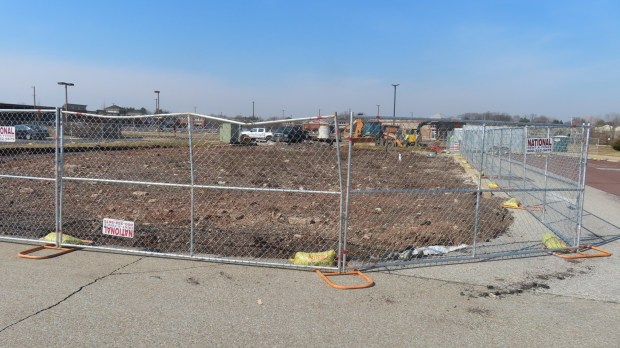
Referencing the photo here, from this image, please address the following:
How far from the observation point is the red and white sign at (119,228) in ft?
21.5

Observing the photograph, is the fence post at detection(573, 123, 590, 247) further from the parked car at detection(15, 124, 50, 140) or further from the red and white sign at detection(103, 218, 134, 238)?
the parked car at detection(15, 124, 50, 140)

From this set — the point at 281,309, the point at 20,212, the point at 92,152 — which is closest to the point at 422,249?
the point at 281,309

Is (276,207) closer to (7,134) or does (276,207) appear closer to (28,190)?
(7,134)

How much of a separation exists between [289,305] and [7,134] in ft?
17.4

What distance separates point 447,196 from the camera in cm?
1348

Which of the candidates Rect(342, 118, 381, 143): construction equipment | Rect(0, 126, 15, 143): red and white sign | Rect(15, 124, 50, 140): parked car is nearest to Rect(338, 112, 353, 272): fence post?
Rect(342, 118, 381, 143): construction equipment

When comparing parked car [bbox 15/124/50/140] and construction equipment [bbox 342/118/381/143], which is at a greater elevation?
construction equipment [bbox 342/118/381/143]

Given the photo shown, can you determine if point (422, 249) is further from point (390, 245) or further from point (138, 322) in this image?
point (138, 322)

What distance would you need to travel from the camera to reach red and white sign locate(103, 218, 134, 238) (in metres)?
6.56

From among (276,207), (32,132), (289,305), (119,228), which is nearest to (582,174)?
(289,305)

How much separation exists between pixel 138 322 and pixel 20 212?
21.5 ft

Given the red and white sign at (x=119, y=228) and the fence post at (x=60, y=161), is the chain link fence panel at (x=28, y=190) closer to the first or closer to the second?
the fence post at (x=60, y=161)

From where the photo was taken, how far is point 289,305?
488 centimetres

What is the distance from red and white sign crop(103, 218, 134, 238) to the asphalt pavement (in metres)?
0.34
